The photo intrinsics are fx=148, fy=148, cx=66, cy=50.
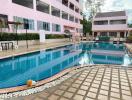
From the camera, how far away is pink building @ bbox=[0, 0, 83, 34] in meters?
18.5

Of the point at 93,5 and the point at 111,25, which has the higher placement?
the point at 93,5

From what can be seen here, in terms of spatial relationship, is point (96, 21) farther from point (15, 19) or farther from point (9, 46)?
point (9, 46)

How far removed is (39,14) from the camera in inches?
992

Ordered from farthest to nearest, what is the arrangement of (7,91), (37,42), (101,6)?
(101,6) < (37,42) < (7,91)

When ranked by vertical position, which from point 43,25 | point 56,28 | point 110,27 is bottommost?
point 56,28

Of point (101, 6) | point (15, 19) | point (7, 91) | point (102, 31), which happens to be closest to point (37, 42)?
point (15, 19)

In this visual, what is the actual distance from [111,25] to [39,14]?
25.2 m

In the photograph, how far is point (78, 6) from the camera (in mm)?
47625

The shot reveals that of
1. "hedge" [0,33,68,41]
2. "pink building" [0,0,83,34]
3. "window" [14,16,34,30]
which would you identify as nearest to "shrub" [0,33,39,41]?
"hedge" [0,33,68,41]

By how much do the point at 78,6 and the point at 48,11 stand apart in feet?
69.8

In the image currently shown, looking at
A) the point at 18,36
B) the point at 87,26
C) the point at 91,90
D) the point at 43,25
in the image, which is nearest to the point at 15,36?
the point at 18,36

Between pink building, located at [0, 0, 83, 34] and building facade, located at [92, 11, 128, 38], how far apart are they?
7707 millimetres

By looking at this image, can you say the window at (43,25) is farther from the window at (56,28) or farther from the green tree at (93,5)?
the green tree at (93,5)

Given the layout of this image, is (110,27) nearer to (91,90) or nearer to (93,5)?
(93,5)
